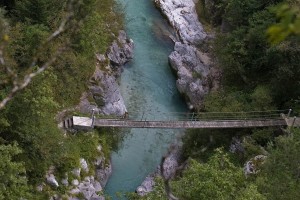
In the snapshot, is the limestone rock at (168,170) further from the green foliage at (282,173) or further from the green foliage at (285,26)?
the green foliage at (285,26)

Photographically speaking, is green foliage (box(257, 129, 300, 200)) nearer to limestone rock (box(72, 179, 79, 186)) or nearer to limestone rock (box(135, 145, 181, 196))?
limestone rock (box(135, 145, 181, 196))

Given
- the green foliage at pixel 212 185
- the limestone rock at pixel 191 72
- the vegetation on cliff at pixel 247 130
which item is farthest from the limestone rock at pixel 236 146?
the green foliage at pixel 212 185

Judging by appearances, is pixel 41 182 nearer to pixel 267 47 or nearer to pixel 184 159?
pixel 184 159

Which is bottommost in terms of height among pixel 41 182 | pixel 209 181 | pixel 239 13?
pixel 41 182

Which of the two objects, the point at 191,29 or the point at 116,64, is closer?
the point at 116,64

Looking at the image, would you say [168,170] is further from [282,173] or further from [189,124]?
[282,173]

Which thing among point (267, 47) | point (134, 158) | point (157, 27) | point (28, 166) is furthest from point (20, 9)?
point (157, 27)

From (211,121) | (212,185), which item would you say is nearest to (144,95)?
(211,121)

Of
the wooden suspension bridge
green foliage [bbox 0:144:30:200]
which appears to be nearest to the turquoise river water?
the wooden suspension bridge
